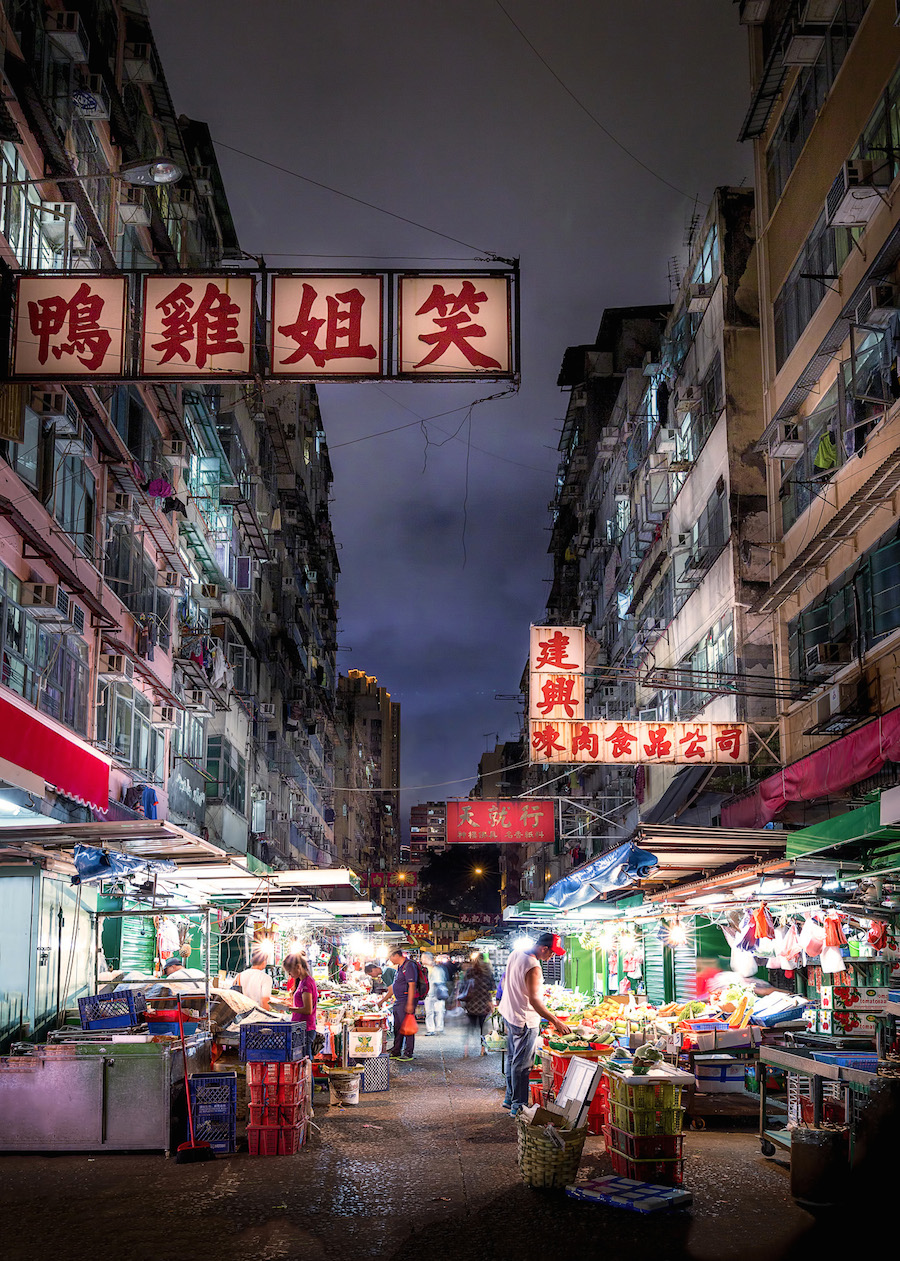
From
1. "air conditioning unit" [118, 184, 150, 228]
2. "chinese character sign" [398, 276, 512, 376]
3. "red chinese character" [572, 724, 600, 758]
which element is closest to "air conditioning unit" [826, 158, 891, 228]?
"chinese character sign" [398, 276, 512, 376]

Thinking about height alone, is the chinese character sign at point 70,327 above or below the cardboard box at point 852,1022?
above

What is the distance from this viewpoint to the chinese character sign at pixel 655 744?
796 inches

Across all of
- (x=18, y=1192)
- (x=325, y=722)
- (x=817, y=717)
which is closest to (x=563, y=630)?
(x=817, y=717)

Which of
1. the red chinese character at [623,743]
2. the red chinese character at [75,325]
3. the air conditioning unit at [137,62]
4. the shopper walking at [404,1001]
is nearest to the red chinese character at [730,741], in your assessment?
the red chinese character at [623,743]

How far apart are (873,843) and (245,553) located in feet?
91.9

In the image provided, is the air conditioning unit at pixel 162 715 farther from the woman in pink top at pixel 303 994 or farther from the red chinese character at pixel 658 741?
the red chinese character at pixel 658 741

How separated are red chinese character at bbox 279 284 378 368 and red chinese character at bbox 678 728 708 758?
12.0m

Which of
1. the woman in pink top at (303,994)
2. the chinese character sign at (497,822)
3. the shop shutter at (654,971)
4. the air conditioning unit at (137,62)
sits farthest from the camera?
the chinese character sign at (497,822)

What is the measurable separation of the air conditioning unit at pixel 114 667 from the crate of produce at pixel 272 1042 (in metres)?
10.3

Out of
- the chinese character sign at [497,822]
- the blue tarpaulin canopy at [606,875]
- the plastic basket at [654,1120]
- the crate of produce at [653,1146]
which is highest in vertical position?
the chinese character sign at [497,822]

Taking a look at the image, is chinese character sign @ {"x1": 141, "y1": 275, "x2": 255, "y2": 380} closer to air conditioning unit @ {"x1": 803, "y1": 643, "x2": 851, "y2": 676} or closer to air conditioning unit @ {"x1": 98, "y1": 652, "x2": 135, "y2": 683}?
air conditioning unit @ {"x1": 803, "y1": 643, "x2": 851, "y2": 676}

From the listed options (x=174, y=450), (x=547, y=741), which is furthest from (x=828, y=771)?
(x=174, y=450)

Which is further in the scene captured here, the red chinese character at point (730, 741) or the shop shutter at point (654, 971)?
the shop shutter at point (654, 971)

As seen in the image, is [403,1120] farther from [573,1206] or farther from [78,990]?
[78,990]
